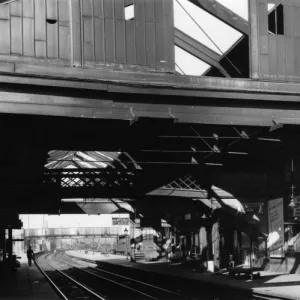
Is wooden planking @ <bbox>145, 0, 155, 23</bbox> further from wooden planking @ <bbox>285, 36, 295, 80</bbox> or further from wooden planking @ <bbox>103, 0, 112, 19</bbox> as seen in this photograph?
wooden planking @ <bbox>285, 36, 295, 80</bbox>

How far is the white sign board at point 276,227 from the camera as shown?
2902 centimetres

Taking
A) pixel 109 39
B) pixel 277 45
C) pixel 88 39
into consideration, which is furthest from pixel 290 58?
pixel 88 39

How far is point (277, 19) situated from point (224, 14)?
145 cm

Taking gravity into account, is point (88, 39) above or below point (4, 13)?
below

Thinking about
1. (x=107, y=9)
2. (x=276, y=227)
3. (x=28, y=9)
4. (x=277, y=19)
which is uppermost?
(x=277, y=19)

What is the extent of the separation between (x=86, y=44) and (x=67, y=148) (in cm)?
776

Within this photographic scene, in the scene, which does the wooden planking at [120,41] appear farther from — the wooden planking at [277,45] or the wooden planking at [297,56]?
the wooden planking at [297,56]

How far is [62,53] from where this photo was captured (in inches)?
594

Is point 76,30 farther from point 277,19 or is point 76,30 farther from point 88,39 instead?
point 277,19

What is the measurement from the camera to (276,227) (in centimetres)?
2947

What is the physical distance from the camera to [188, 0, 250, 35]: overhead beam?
54.2ft

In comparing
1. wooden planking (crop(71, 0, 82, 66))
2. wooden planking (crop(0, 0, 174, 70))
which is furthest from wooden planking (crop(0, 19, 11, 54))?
wooden planking (crop(71, 0, 82, 66))

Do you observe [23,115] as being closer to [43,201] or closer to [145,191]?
[145,191]

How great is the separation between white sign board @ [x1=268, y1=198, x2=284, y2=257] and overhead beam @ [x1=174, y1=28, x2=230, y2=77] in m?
10.7
